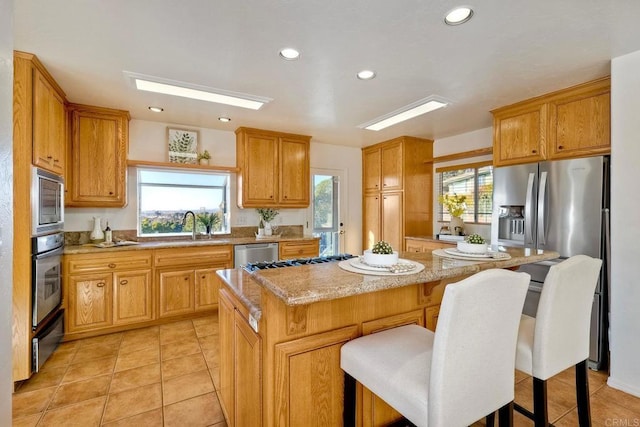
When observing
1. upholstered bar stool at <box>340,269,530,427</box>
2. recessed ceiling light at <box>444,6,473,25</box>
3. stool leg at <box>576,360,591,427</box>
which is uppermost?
recessed ceiling light at <box>444,6,473,25</box>

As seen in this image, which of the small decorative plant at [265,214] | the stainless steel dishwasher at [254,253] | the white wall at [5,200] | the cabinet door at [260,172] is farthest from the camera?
the small decorative plant at [265,214]

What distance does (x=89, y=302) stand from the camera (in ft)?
9.93

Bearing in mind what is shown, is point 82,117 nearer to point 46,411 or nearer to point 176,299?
point 176,299

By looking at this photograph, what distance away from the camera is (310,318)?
51.9 inches

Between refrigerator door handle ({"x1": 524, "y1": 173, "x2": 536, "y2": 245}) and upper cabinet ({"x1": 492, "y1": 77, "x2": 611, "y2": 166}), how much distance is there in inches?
9.7

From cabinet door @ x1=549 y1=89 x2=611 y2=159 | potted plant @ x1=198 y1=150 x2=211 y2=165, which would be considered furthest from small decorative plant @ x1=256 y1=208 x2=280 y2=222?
cabinet door @ x1=549 y1=89 x2=611 y2=159

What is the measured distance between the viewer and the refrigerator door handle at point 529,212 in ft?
9.29

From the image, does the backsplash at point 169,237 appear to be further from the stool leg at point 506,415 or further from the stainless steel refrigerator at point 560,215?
the stool leg at point 506,415

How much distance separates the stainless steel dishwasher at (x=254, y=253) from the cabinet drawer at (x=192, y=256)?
0.10 meters

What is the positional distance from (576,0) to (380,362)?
83.4 inches

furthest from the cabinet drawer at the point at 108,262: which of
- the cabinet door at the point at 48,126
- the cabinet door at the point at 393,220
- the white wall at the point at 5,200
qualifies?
the cabinet door at the point at 393,220

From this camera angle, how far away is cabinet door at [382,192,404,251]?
4.55 m

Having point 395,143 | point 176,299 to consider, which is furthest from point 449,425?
point 395,143

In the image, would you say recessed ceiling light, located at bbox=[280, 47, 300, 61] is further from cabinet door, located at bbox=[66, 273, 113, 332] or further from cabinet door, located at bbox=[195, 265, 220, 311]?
cabinet door, located at bbox=[66, 273, 113, 332]
